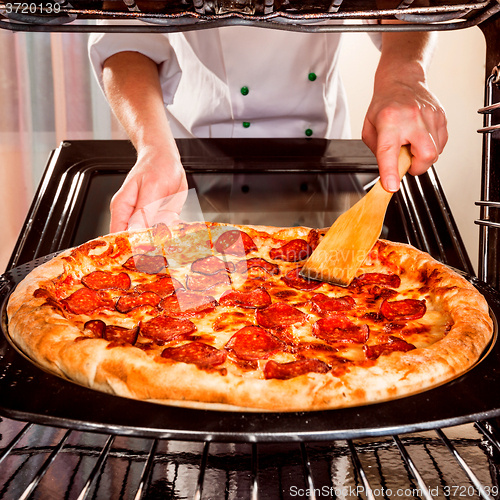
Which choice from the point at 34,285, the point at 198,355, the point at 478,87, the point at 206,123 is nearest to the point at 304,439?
the point at 198,355

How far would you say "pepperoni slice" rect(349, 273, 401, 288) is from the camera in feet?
4.39

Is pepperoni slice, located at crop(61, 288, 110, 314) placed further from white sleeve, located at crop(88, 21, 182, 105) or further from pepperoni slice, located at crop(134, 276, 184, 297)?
white sleeve, located at crop(88, 21, 182, 105)

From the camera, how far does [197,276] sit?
4.36 feet

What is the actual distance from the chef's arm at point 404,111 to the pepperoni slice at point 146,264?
66 centimetres

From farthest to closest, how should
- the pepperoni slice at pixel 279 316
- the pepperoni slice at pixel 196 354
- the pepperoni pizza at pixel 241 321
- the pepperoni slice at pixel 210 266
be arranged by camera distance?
the pepperoni slice at pixel 210 266 < the pepperoni slice at pixel 279 316 < the pepperoni slice at pixel 196 354 < the pepperoni pizza at pixel 241 321

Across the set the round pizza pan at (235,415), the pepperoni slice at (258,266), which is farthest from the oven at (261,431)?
the pepperoni slice at (258,266)

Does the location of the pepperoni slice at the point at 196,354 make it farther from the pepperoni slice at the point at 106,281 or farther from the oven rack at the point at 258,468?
the pepperoni slice at the point at 106,281

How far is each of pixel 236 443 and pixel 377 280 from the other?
2.25ft

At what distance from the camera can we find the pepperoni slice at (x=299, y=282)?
1295 mm

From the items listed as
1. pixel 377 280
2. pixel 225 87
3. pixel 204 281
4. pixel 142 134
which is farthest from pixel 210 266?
pixel 225 87

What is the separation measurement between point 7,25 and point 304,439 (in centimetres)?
77

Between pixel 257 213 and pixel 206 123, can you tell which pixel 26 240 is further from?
pixel 206 123

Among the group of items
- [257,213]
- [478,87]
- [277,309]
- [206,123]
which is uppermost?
[478,87]

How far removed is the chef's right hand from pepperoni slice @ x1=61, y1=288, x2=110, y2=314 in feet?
1.31
